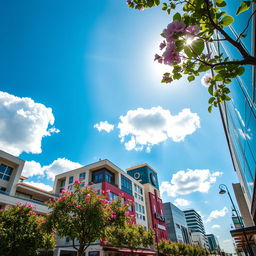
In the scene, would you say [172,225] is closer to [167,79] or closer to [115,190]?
[115,190]

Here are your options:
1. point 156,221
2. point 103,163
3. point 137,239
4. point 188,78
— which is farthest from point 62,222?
point 156,221

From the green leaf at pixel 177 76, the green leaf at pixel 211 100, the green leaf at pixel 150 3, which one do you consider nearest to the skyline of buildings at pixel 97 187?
the green leaf at pixel 211 100

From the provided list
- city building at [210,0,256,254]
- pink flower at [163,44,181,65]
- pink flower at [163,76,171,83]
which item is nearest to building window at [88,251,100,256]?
city building at [210,0,256,254]

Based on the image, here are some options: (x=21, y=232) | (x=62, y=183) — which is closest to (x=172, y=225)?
(x=62, y=183)

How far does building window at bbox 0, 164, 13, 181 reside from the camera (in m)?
24.0

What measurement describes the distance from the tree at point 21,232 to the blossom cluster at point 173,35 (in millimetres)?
13310

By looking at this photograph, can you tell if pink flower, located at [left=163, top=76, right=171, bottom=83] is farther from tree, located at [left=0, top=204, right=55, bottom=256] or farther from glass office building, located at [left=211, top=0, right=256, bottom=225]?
tree, located at [left=0, top=204, right=55, bottom=256]

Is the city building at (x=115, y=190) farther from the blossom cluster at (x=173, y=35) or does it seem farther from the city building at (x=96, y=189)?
the blossom cluster at (x=173, y=35)

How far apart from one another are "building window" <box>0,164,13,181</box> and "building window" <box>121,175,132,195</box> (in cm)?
2190

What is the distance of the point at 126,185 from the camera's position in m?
40.6

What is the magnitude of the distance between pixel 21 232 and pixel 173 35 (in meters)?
14.2

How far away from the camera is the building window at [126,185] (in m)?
39.0

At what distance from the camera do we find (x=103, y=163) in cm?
3512

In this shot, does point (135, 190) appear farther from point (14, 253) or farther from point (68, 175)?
point (14, 253)
